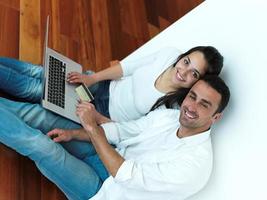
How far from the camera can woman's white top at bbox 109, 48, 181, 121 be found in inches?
59.2

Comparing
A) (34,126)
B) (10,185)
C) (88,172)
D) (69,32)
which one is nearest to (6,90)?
(34,126)

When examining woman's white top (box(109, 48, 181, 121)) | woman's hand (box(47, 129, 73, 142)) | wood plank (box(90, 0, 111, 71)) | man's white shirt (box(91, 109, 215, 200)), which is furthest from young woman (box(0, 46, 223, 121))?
wood plank (box(90, 0, 111, 71))

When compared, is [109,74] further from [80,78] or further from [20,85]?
[20,85]

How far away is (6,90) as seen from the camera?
5.15 ft

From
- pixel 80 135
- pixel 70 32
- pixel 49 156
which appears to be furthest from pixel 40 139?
pixel 70 32

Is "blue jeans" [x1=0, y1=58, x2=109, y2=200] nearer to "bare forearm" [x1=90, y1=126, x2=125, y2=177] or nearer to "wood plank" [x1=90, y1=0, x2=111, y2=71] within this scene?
"bare forearm" [x1=90, y1=126, x2=125, y2=177]

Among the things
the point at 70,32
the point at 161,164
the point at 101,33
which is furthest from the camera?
the point at 101,33

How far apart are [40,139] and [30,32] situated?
0.78 m

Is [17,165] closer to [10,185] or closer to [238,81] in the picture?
[10,185]

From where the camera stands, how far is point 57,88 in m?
1.52

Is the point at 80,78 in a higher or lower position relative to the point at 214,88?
lower

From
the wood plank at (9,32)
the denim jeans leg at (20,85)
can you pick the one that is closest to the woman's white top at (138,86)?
the denim jeans leg at (20,85)

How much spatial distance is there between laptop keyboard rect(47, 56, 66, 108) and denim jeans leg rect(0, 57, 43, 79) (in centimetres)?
11

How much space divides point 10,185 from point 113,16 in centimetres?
119
